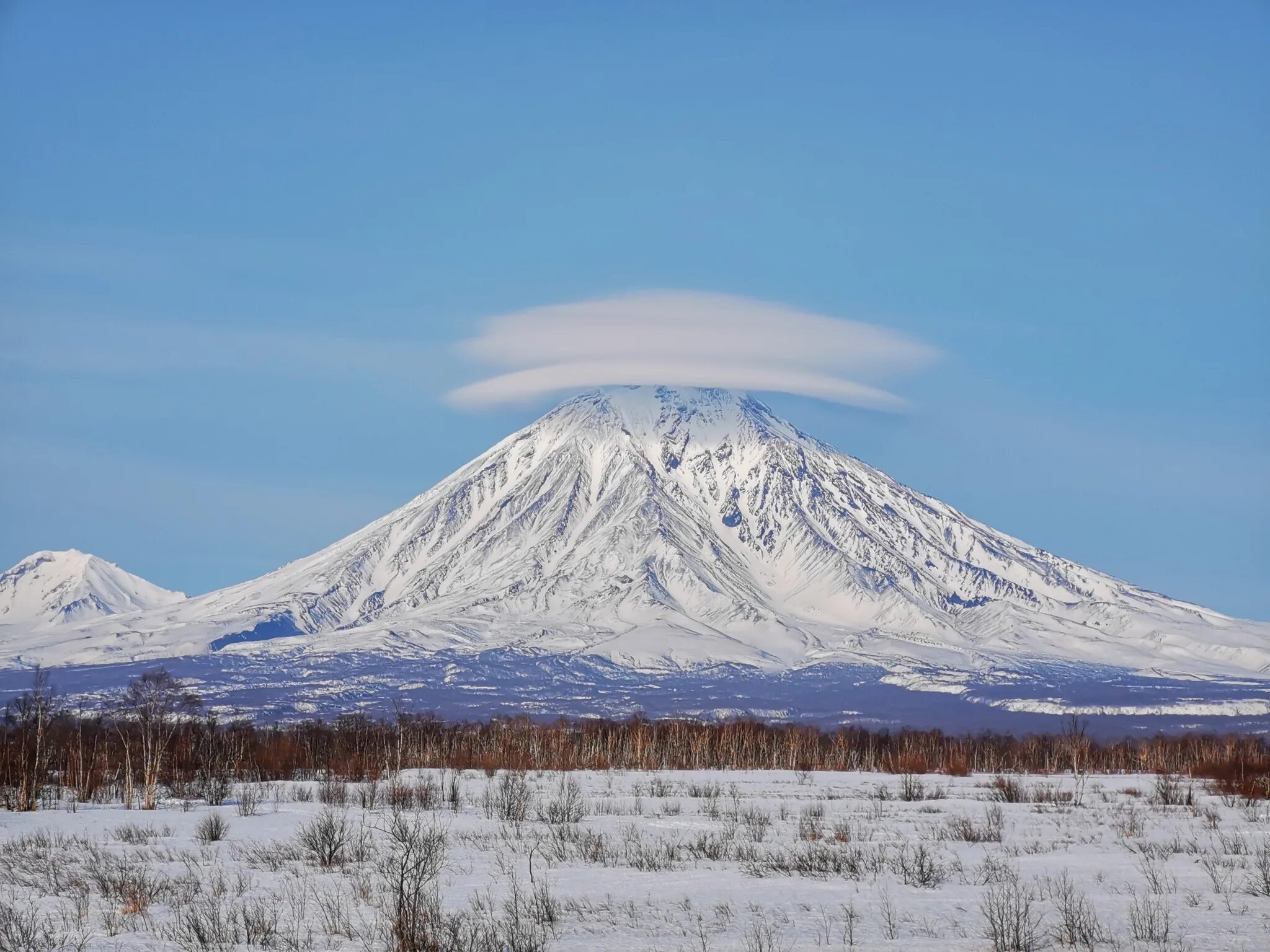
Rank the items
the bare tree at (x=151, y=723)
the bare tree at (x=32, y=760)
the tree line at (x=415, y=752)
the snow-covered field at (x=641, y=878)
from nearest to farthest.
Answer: the snow-covered field at (x=641, y=878) < the bare tree at (x=32, y=760) < the bare tree at (x=151, y=723) < the tree line at (x=415, y=752)

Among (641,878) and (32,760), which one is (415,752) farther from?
(641,878)

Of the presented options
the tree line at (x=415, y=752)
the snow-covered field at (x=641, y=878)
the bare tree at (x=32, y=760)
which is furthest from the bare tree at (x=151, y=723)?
the snow-covered field at (x=641, y=878)

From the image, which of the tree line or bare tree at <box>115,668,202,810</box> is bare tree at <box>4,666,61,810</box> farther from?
bare tree at <box>115,668,202,810</box>

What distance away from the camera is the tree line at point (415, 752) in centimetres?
5531

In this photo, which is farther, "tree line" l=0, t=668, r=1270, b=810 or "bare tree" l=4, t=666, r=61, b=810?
"tree line" l=0, t=668, r=1270, b=810

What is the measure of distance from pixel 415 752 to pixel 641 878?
7850cm

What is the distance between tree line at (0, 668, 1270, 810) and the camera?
2178 inches

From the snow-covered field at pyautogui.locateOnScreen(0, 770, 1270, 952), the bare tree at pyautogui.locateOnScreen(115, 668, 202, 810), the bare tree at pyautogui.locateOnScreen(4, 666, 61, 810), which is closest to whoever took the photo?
the snow-covered field at pyautogui.locateOnScreen(0, 770, 1270, 952)

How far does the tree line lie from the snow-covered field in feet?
48.7

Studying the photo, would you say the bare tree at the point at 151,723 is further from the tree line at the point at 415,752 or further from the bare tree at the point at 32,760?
the bare tree at the point at 32,760

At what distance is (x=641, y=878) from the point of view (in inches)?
965

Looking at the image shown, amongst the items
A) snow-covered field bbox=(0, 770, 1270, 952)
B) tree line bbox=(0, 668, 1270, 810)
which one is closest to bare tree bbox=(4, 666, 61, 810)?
Answer: tree line bbox=(0, 668, 1270, 810)

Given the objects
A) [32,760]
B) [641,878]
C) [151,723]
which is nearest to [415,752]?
[32,760]

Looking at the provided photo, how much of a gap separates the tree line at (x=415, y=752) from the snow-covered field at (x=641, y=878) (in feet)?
48.7
